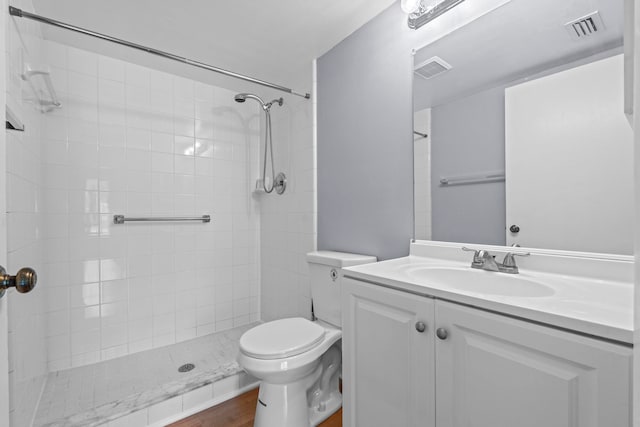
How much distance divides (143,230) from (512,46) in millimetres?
2376

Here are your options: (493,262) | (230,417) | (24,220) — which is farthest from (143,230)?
(493,262)

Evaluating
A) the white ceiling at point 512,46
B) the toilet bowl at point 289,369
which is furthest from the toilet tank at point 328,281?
the white ceiling at point 512,46

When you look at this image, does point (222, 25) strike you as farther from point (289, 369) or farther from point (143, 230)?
point (289, 369)

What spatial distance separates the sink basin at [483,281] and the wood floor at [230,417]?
37.0 inches

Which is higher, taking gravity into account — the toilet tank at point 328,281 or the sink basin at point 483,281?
the sink basin at point 483,281

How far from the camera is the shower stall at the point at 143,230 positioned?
144cm

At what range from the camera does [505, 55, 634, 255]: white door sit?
0.88m

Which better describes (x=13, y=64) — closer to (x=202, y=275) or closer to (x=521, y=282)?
(x=202, y=275)

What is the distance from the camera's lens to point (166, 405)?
4.85 feet

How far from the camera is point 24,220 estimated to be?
4.05 ft

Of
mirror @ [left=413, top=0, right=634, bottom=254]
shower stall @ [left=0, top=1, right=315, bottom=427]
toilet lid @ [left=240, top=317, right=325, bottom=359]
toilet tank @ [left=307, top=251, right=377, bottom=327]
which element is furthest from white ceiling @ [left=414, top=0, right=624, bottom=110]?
toilet lid @ [left=240, top=317, right=325, bottom=359]

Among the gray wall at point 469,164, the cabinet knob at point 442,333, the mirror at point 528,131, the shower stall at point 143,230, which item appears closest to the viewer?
the cabinet knob at point 442,333

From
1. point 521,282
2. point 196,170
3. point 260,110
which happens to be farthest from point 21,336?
point 260,110

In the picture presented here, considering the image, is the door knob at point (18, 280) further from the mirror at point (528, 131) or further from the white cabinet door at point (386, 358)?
the mirror at point (528, 131)
